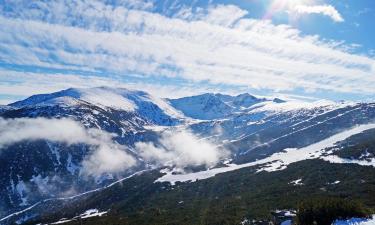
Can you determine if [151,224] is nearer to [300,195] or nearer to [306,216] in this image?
[300,195]

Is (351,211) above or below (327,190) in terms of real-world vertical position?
above

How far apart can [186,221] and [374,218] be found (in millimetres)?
110769

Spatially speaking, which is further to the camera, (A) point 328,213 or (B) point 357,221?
(A) point 328,213

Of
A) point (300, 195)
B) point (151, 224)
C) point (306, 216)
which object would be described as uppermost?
point (306, 216)

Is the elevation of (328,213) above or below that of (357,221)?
below

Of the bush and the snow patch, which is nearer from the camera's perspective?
the snow patch

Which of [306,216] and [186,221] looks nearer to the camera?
[306,216]

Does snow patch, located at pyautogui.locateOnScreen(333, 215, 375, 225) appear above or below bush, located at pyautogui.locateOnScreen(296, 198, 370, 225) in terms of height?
above

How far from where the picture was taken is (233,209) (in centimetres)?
19900

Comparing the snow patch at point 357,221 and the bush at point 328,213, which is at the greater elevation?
the snow patch at point 357,221

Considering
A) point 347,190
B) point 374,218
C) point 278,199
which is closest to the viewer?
point 374,218

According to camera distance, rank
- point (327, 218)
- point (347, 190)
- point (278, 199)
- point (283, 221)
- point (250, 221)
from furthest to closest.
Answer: point (278, 199), point (347, 190), point (250, 221), point (283, 221), point (327, 218)

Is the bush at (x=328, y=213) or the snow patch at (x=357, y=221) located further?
the bush at (x=328, y=213)

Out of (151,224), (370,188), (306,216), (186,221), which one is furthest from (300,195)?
(306,216)
